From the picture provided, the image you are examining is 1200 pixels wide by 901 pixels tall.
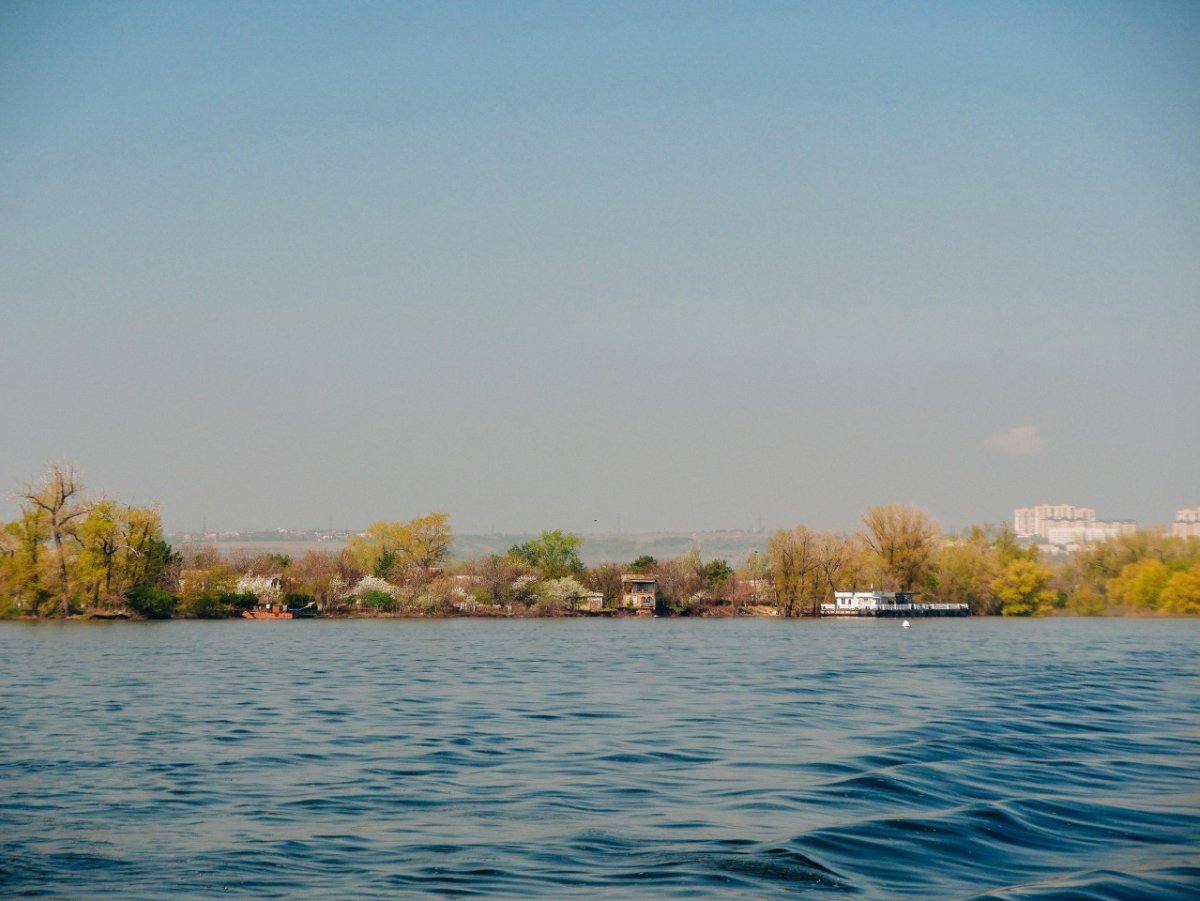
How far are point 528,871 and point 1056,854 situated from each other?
17.5 feet

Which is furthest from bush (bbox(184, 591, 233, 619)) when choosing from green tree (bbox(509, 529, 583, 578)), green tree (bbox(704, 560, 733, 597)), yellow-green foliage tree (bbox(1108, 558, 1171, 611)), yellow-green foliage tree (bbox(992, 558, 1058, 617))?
yellow-green foliage tree (bbox(1108, 558, 1171, 611))

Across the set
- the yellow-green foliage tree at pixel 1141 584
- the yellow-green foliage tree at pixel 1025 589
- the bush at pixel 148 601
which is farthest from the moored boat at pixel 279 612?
the yellow-green foliage tree at pixel 1141 584

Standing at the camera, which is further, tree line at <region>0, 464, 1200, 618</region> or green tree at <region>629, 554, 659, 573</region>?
green tree at <region>629, 554, 659, 573</region>

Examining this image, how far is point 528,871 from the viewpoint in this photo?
10688 mm

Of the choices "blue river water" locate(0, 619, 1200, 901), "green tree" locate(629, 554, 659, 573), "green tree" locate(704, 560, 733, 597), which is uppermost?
"green tree" locate(629, 554, 659, 573)

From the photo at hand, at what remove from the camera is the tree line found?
102000mm

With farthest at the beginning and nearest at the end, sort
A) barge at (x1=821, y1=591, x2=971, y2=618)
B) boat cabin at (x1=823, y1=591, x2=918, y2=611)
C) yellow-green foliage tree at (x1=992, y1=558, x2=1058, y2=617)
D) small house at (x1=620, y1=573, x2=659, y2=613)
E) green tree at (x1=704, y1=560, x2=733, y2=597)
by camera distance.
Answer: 1. green tree at (x1=704, y1=560, x2=733, y2=597)
2. yellow-green foliage tree at (x1=992, y1=558, x2=1058, y2=617)
3. small house at (x1=620, y1=573, x2=659, y2=613)
4. boat cabin at (x1=823, y1=591, x2=918, y2=611)
5. barge at (x1=821, y1=591, x2=971, y2=618)

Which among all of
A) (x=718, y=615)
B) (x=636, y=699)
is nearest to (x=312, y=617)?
(x=718, y=615)

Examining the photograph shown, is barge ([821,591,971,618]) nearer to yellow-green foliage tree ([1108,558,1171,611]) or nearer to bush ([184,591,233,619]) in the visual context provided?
yellow-green foliage tree ([1108,558,1171,611])

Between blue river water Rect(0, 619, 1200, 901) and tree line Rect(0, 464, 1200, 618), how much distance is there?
6869cm

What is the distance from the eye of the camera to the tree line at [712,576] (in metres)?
102

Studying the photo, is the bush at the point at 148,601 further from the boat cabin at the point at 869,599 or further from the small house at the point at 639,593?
the boat cabin at the point at 869,599

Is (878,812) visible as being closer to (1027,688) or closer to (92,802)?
(92,802)

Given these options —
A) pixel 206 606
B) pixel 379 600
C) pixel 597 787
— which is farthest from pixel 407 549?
pixel 597 787
